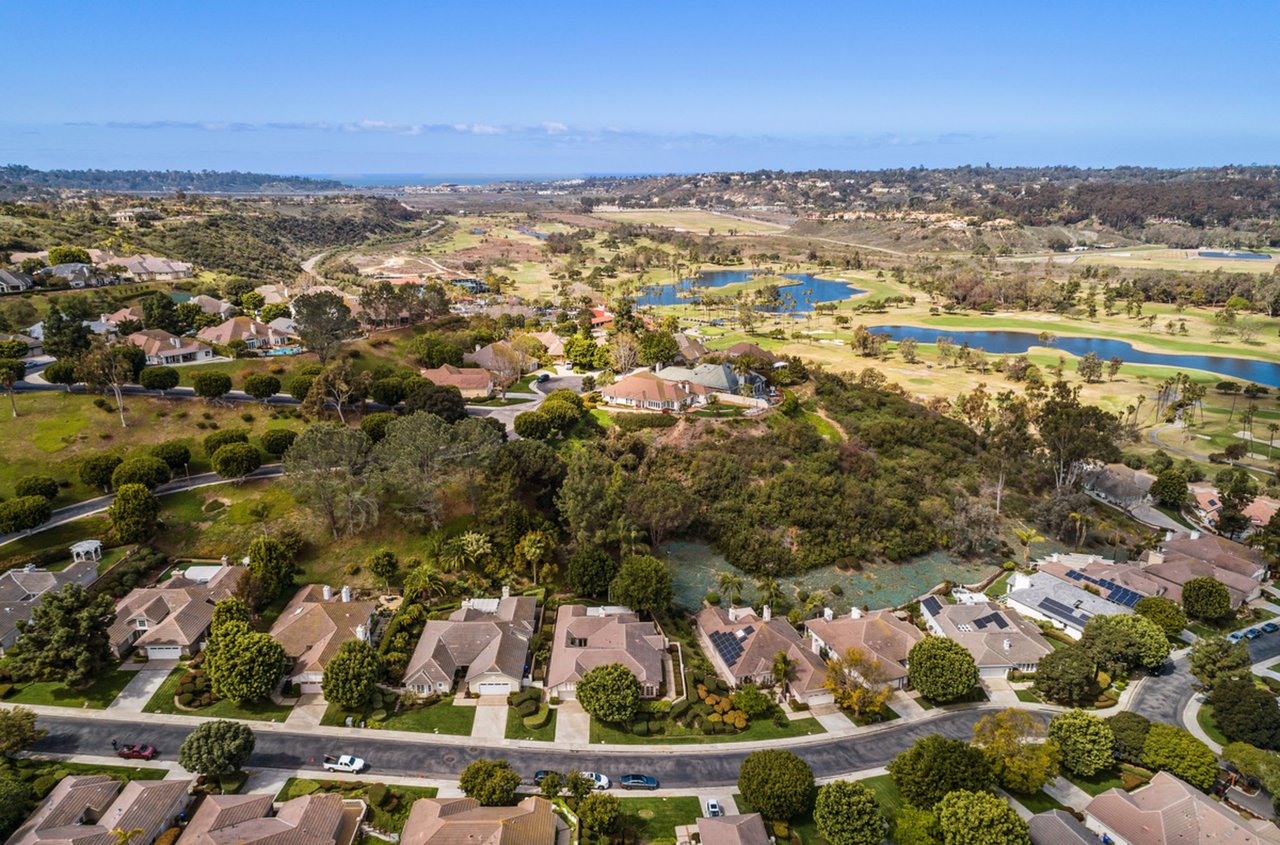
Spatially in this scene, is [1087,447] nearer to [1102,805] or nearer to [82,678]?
[1102,805]

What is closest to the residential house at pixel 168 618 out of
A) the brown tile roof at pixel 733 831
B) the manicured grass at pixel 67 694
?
the manicured grass at pixel 67 694

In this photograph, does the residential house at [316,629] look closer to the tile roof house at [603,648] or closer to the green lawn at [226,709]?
the green lawn at [226,709]

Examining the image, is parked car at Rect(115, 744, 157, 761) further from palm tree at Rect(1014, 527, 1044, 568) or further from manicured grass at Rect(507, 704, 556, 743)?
palm tree at Rect(1014, 527, 1044, 568)

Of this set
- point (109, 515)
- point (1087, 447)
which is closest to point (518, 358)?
point (109, 515)

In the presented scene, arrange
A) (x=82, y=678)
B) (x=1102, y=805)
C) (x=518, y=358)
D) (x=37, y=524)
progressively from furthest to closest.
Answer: (x=518, y=358) < (x=37, y=524) < (x=82, y=678) < (x=1102, y=805)

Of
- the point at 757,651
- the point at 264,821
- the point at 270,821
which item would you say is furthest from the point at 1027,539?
the point at 264,821
